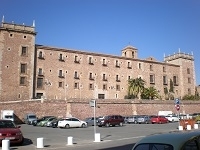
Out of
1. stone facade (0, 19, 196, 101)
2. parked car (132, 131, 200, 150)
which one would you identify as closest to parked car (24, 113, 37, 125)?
stone facade (0, 19, 196, 101)

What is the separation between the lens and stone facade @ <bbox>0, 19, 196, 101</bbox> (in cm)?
5247

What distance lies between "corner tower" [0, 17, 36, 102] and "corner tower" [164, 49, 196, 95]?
1622 inches

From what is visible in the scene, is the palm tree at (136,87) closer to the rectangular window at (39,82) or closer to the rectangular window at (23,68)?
the rectangular window at (39,82)

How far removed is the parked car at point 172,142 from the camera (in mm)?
5906

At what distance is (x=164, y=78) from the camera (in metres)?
75.3

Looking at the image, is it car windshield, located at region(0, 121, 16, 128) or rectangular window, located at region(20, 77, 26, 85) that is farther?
rectangular window, located at region(20, 77, 26, 85)

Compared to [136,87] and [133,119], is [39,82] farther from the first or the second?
[136,87]

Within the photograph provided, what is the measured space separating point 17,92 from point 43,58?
929cm

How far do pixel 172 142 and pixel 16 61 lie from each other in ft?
165

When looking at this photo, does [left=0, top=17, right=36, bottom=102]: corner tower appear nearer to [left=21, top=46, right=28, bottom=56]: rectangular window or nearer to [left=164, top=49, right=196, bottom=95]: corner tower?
[left=21, top=46, right=28, bottom=56]: rectangular window

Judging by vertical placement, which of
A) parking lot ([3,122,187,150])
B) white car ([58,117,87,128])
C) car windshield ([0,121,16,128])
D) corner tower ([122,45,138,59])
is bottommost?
parking lot ([3,122,187,150])

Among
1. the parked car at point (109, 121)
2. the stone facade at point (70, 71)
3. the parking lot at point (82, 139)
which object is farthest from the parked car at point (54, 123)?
the stone facade at point (70, 71)

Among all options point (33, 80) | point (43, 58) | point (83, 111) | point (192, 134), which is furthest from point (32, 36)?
point (192, 134)

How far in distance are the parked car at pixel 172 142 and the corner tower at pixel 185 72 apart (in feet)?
239
